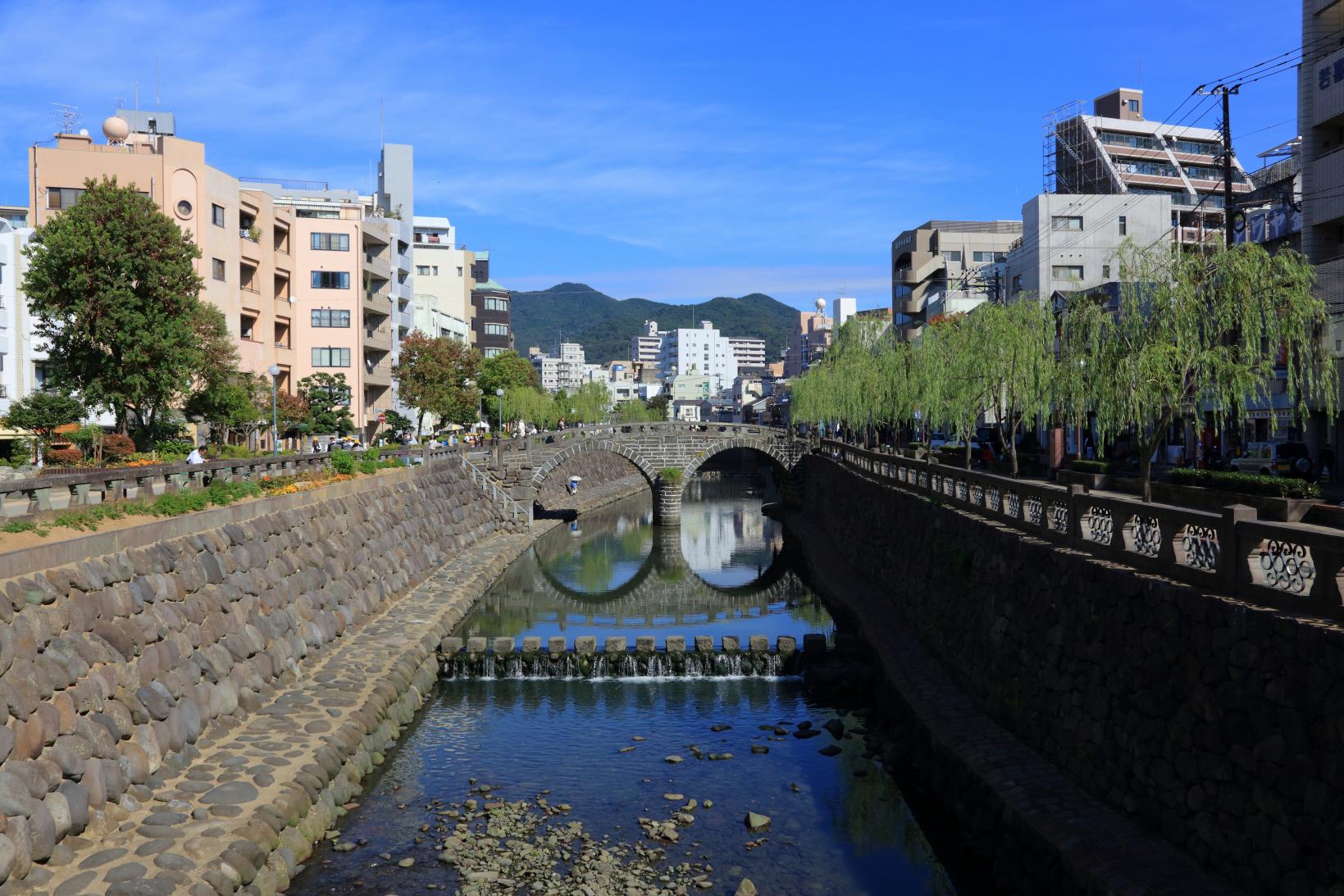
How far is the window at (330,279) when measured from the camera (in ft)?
197

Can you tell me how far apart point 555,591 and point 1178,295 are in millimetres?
25961

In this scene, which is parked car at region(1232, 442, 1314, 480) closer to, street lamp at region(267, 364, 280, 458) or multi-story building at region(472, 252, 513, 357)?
street lamp at region(267, 364, 280, 458)

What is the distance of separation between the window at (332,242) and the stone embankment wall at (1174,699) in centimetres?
4962

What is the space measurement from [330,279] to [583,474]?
72.6ft

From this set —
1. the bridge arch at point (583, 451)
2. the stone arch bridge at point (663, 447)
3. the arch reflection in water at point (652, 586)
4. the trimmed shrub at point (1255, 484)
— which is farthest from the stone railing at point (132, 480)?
the trimmed shrub at point (1255, 484)

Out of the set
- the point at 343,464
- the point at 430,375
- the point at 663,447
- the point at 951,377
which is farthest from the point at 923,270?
the point at 343,464

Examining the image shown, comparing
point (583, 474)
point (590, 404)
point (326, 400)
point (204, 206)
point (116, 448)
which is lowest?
point (583, 474)

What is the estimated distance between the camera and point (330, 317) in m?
60.2

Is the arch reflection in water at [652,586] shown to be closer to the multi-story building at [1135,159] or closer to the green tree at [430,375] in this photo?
the green tree at [430,375]

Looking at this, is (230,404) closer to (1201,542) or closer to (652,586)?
(652,586)

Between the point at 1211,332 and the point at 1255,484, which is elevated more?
the point at 1211,332

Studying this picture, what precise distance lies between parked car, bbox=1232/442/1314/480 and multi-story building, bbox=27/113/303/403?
133ft

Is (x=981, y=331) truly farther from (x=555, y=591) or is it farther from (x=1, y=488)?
(x=1, y=488)

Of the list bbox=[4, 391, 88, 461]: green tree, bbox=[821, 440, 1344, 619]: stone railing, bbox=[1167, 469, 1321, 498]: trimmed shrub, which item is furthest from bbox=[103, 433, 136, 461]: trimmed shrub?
bbox=[1167, 469, 1321, 498]: trimmed shrub
